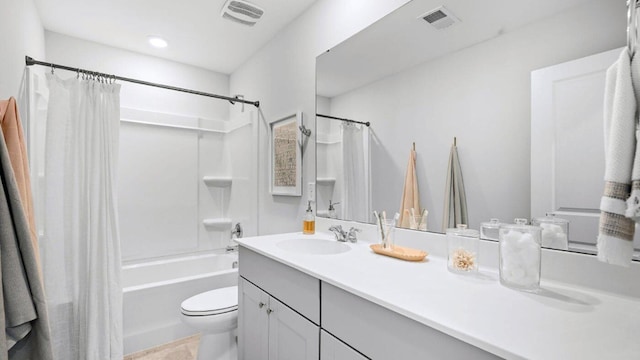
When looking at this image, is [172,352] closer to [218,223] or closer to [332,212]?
[218,223]

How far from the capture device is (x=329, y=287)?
39.4 inches

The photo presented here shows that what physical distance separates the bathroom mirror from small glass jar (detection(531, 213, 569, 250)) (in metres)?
0.01

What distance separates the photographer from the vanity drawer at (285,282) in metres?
1.07

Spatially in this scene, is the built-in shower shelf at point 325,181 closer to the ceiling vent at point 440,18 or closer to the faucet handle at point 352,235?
the faucet handle at point 352,235

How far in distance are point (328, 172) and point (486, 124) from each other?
3.23 feet

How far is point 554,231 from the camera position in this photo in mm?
943

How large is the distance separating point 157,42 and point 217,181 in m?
1.43

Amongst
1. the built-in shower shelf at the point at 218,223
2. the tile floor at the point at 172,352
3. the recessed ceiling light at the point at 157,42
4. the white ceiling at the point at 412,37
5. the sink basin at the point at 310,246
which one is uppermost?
the recessed ceiling light at the point at 157,42

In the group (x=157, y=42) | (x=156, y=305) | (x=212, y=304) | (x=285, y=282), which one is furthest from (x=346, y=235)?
(x=157, y=42)

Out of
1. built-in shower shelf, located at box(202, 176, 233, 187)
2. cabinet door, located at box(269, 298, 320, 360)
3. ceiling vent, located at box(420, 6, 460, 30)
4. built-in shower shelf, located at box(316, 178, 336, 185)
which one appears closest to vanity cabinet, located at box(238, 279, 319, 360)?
cabinet door, located at box(269, 298, 320, 360)

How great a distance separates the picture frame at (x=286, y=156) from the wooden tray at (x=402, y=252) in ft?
2.99

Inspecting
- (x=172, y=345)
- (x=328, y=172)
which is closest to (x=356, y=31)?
(x=328, y=172)

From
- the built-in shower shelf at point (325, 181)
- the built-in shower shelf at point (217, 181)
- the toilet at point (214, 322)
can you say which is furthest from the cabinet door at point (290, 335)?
the built-in shower shelf at point (217, 181)

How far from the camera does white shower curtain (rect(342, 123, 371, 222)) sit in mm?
1646
